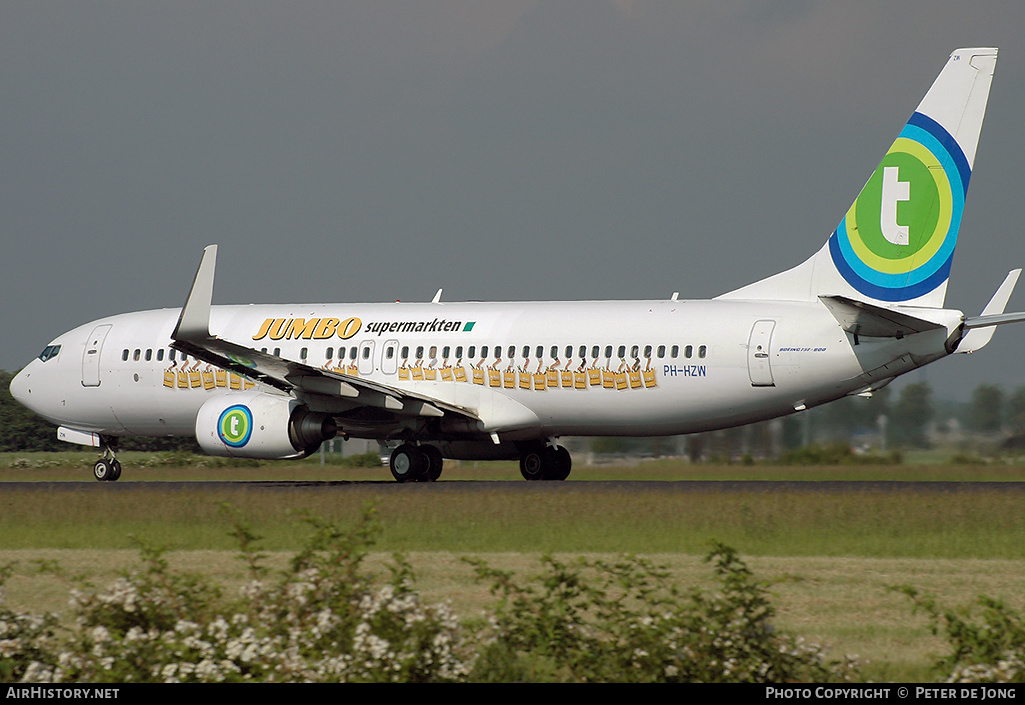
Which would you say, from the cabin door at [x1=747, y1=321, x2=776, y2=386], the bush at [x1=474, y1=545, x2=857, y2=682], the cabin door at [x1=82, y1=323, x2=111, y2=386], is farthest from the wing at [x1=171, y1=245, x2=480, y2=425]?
the bush at [x1=474, y1=545, x2=857, y2=682]

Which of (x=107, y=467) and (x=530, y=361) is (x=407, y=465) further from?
(x=107, y=467)

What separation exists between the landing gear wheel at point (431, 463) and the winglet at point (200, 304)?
6.89 meters

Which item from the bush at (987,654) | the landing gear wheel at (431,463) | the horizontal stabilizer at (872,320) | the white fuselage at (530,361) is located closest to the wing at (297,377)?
the white fuselage at (530,361)

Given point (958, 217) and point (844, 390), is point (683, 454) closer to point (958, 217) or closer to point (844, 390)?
point (844, 390)

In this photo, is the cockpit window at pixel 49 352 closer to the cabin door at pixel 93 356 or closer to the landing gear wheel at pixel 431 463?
the cabin door at pixel 93 356

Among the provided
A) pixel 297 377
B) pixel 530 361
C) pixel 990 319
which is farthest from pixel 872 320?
pixel 297 377

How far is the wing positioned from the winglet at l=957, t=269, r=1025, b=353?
10.4m

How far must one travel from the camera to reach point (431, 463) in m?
29.2

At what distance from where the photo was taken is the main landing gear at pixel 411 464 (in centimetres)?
2877

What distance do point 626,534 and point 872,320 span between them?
7.87 m

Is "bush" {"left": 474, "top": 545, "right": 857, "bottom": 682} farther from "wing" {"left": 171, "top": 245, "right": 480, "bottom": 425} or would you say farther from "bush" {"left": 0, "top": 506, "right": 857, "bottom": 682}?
"wing" {"left": 171, "top": 245, "right": 480, "bottom": 425}
